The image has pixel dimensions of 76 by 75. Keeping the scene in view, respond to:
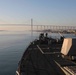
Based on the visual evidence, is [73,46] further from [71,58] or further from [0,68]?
[0,68]

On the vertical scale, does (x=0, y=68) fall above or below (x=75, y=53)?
below

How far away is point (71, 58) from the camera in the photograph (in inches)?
859

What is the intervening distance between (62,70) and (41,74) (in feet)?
6.86

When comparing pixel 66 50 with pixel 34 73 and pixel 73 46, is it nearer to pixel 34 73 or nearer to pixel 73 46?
Answer: pixel 73 46

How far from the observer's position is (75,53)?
2277cm

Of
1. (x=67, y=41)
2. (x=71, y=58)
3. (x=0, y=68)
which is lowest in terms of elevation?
(x=0, y=68)

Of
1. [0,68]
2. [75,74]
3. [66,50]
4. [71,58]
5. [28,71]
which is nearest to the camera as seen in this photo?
[75,74]

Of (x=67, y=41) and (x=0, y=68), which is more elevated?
(x=67, y=41)

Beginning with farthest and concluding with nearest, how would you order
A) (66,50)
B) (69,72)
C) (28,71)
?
1. (66,50)
2. (28,71)
3. (69,72)

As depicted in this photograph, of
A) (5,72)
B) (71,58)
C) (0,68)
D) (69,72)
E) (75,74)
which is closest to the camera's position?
(75,74)

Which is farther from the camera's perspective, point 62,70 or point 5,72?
point 5,72

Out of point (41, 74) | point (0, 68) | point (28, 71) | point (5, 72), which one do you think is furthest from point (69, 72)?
point (0, 68)

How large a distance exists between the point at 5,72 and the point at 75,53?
998cm

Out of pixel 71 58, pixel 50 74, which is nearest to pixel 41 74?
pixel 50 74
